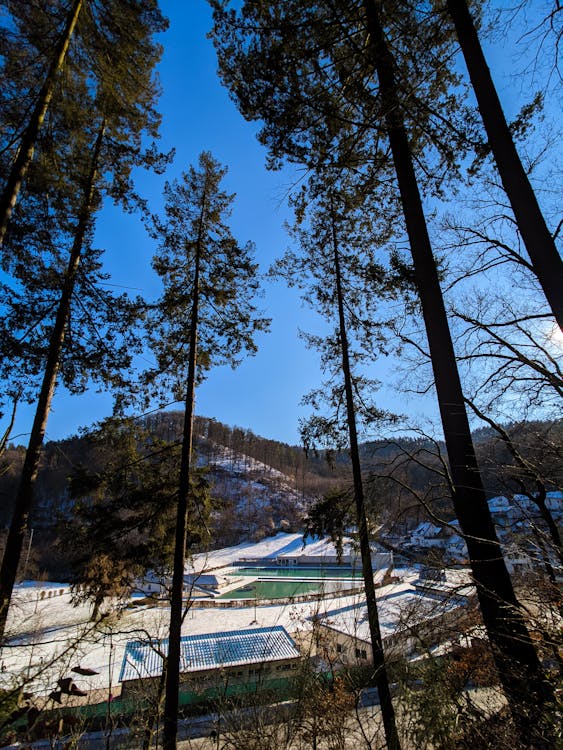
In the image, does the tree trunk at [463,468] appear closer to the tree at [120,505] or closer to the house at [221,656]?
the tree at [120,505]

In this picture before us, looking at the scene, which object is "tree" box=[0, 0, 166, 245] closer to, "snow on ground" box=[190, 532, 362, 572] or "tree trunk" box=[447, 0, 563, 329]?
"tree trunk" box=[447, 0, 563, 329]

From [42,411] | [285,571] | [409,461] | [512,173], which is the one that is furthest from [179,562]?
[285,571]

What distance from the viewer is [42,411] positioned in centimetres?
550

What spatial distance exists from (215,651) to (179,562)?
10039mm

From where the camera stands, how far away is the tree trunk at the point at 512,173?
115 inches

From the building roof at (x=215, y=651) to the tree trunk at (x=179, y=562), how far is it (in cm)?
665

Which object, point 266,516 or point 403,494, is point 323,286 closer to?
point 403,494

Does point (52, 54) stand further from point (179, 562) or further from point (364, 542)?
point (364, 542)

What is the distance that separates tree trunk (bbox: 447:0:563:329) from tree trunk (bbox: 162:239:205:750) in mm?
5678

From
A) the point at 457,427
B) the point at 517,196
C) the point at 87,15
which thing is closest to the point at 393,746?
the point at 457,427

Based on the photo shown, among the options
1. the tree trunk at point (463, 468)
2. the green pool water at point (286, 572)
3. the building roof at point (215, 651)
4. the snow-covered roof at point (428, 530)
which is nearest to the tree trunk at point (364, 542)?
the snow-covered roof at point (428, 530)

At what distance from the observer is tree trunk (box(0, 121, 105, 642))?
438 centimetres

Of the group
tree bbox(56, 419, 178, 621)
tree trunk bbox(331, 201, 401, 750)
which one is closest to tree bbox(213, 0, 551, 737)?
tree trunk bbox(331, 201, 401, 750)

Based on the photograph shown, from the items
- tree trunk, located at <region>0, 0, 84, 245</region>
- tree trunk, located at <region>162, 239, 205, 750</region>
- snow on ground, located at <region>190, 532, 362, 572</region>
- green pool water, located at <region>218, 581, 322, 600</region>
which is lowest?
green pool water, located at <region>218, 581, 322, 600</region>
